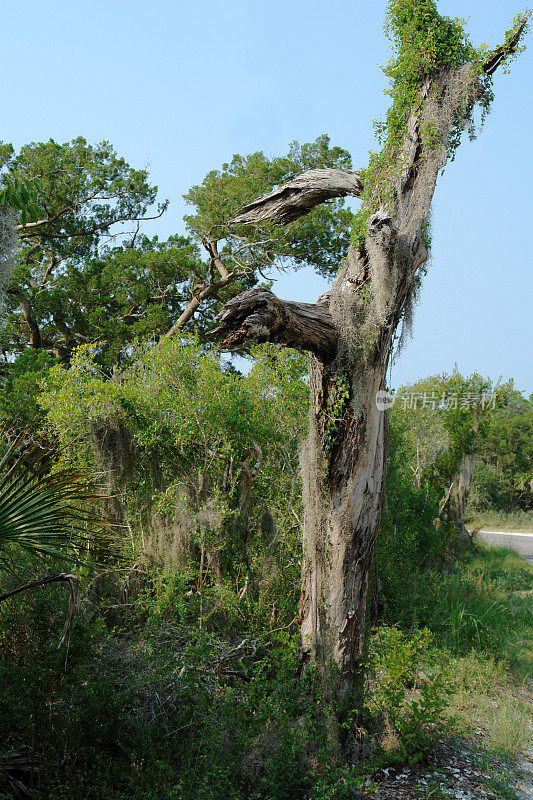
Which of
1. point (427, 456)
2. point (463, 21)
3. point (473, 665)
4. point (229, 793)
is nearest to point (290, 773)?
point (229, 793)

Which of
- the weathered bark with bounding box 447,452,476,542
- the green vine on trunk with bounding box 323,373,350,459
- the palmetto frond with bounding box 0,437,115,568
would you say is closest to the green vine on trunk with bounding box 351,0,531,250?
the green vine on trunk with bounding box 323,373,350,459

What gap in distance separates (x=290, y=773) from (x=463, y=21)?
648cm

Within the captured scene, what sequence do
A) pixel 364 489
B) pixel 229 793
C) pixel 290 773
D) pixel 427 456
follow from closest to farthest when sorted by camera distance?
pixel 229 793, pixel 290 773, pixel 364 489, pixel 427 456

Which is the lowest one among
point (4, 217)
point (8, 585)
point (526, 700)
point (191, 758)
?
point (526, 700)

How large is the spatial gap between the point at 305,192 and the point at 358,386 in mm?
1899

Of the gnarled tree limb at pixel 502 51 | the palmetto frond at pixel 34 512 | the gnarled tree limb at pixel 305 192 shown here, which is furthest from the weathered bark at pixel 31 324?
the gnarled tree limb at pixel 502 51

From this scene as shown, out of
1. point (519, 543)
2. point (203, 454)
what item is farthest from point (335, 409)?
point (519, 543)

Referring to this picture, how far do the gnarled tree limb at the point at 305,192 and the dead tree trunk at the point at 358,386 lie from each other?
32cm

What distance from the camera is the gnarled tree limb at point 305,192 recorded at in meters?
5.85

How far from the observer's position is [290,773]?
4.48 meters

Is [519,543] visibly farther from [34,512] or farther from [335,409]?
[34,512]

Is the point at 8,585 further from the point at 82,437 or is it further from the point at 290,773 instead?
the point at 290,773

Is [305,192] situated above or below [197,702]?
above

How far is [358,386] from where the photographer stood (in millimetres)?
5504
